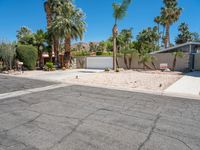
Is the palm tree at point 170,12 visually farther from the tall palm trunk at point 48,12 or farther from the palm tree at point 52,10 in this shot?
the tall palm trunk at point 48,12

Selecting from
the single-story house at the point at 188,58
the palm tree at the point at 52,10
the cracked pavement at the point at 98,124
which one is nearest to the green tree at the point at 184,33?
the single-story house at the point at 188,58

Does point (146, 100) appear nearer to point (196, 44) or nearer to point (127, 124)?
point (127, 124)

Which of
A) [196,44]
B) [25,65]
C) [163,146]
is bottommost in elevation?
[163,146]

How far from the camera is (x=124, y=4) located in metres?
19.4

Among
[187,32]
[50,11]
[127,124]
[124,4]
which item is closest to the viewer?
[127,124]

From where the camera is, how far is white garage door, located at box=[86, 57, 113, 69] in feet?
84.7

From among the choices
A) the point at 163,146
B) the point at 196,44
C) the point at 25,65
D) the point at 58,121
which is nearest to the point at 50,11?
the point at 25,65

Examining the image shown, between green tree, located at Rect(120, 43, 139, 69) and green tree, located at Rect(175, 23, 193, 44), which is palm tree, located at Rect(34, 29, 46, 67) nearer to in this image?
green tree, located at Rect(120, 43, 139, 69)

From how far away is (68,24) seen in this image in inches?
874

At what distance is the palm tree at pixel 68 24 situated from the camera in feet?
71.7

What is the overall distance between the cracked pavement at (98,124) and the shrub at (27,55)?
15355 millimetres

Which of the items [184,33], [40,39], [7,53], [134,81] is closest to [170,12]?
[184,33]

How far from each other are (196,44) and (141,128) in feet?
68.4

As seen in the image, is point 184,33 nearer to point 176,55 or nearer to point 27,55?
point 176,55
